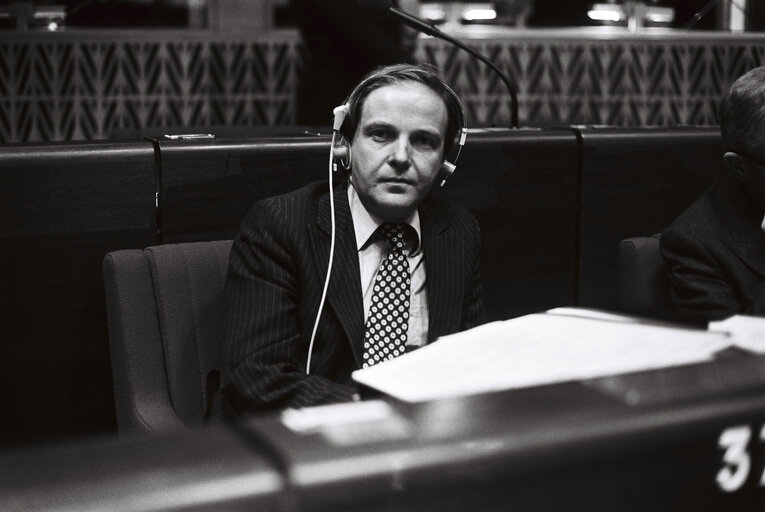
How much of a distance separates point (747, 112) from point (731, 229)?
22 centimetres

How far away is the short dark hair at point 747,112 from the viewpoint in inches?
68.0

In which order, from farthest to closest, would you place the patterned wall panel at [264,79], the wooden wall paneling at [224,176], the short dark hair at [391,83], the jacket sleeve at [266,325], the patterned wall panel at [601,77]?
the patterned wall panel at [601,77]
the patterned wall panel at [264,79]
the wooden wall paneling at [224,176]
the short dark hair at [391,83]
the jacket sleeve at [266,325]

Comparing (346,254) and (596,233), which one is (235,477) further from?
(596,233)

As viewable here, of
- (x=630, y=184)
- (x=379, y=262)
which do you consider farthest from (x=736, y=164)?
A: (x=379, y=262)

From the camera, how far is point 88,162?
182cm

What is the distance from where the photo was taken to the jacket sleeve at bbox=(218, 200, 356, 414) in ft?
5.02

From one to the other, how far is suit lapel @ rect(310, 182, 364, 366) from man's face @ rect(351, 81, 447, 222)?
0.08 m

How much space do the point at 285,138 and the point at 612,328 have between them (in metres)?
1.44

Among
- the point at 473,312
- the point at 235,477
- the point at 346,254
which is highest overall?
the point at 235,477

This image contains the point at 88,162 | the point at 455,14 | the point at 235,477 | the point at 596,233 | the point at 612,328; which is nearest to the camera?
the point at 235,477

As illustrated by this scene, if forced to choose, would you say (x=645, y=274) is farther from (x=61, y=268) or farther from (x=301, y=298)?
(x=61, y=268)

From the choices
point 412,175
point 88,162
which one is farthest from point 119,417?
point 412,175

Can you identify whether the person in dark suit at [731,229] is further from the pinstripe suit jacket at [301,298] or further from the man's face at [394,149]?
the man's face at [394,149]

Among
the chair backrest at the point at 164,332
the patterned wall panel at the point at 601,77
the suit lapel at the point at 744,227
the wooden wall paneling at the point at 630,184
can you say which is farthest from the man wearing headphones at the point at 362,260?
the patterned wall panel at the point at 601,77
